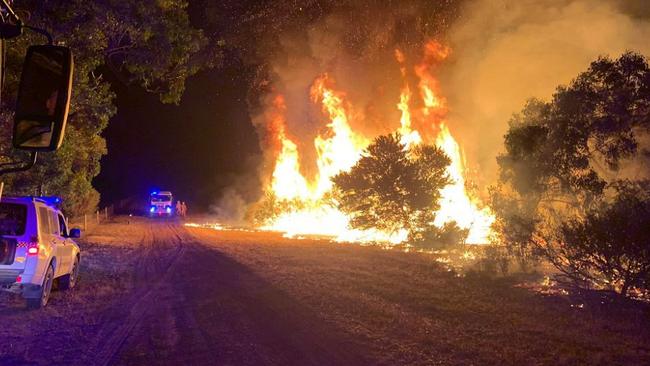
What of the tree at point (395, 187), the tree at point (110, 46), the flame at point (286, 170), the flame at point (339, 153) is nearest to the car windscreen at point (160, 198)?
the flame at point (339, 153)

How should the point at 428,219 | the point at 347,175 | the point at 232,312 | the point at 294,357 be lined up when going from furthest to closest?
the point at 347,175 → the point at 428,219 → the point at 232,312 → the point at 294,357

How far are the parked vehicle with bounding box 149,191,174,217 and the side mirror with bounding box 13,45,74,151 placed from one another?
4536cm

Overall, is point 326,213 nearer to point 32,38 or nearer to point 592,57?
point 592,57

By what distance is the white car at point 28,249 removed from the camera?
8273mm

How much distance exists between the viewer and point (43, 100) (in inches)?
147

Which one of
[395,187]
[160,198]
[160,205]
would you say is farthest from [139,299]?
[160,198]

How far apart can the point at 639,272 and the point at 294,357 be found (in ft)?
22.6

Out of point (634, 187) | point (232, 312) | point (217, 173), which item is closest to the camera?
point (232, 312)

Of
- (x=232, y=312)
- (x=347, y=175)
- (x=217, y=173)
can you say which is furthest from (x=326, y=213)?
(x=217, y=173)

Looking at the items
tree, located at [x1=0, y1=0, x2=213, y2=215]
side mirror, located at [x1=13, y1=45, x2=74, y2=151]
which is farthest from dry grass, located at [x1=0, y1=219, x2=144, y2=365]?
side mirror, located at [x1=13, y1=45, x2=74, y2=151]

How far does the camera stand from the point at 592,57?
23.5 meters

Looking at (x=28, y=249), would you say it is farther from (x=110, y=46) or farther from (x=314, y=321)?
(x=110, y=46)

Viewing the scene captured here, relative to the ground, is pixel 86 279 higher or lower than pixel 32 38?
lower

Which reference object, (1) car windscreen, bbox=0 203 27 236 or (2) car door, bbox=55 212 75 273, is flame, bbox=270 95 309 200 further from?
(1) car windscreen, bbox=0 203 27 236
